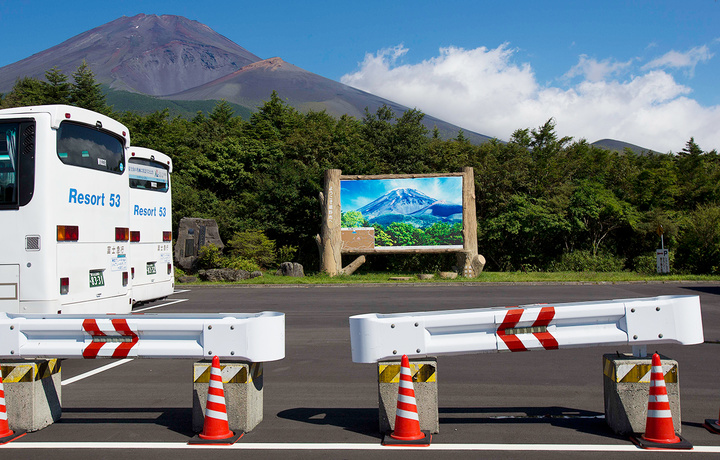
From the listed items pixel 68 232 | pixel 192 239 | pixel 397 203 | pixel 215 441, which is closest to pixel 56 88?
pixel 192 239

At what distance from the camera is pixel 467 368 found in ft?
26.0

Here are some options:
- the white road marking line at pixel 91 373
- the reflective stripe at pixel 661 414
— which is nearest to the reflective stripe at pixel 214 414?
the white road marking line at pixel 91 373

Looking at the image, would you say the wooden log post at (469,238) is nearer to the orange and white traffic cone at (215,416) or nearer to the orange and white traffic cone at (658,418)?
the orange and white traffic cone at (658,418)

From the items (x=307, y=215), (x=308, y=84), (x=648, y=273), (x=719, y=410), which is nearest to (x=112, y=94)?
(x=308, y=84)

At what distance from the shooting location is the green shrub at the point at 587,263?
88.3ft

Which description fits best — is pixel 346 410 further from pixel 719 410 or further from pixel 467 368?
pixel 719 410

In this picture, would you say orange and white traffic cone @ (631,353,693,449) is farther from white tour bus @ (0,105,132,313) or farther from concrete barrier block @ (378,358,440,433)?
white tour bus @ (0,105,132,313)

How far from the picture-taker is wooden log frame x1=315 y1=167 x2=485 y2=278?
22922 millimetres

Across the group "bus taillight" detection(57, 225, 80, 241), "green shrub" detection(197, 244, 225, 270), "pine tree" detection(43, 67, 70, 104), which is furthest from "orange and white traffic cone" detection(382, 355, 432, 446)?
"pine tree" detection(43, 67, 70, 104)

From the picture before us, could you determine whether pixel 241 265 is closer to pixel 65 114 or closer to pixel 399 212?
pixel 399 212

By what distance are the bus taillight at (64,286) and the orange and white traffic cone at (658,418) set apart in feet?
26.4


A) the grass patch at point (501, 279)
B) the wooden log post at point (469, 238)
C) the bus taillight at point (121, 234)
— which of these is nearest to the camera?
the bus taillight at point (121, 234)

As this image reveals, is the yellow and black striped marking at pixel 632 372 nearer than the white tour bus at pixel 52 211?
Yes

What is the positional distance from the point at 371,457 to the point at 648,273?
22.1 metres
